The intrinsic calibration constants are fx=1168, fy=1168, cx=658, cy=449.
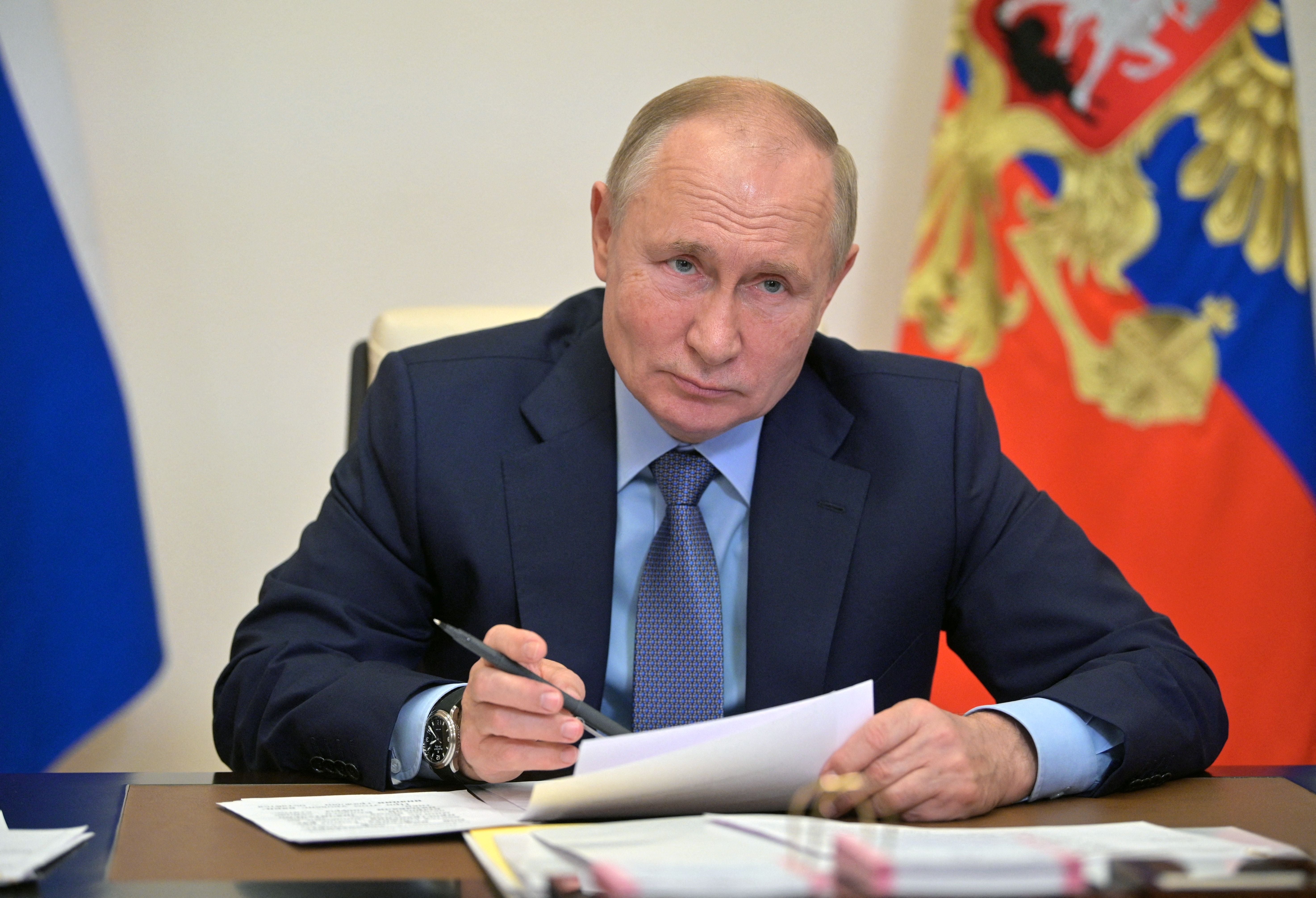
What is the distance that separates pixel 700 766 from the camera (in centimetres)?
98

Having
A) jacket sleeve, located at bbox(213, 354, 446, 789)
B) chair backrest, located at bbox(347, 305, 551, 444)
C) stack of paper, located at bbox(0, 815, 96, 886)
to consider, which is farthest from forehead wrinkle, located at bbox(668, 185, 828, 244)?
stack of paper, located at bbox(0, 815, 96, 886)

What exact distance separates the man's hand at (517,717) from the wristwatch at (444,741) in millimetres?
21

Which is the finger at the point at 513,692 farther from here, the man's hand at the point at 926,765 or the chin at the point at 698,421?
the chin at the point at 698,421

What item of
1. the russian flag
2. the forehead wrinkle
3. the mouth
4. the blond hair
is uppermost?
the blond hair

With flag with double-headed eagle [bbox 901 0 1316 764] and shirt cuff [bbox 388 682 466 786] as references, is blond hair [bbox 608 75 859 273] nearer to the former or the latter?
shirt cuff [bbox 388 682 466 786]

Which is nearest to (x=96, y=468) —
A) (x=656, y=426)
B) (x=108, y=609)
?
(x=108, y=609)

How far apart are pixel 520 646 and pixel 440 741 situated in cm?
18

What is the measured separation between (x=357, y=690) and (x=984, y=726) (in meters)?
0.69

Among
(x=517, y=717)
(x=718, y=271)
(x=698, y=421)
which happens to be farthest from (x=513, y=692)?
(x=718, y=271)

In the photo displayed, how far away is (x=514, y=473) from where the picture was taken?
1647 mm

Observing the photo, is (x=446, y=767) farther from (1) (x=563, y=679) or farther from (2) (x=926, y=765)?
(2) (x=926, y=765)

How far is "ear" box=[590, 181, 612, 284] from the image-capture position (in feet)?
5.48

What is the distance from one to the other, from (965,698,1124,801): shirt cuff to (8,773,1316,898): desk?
0.07ft

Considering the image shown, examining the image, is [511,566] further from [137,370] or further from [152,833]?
[137,370]
